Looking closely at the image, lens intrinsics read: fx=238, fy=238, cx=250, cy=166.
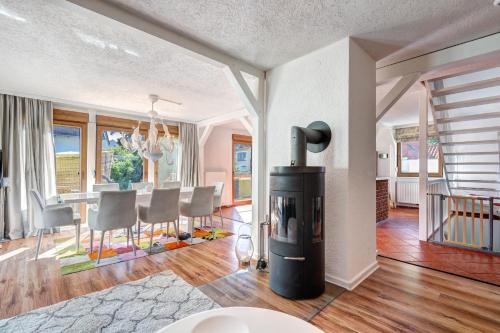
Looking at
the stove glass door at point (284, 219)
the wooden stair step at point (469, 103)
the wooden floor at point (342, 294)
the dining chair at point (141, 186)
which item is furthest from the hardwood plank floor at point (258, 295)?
the wooden stair step at point (469, 103)

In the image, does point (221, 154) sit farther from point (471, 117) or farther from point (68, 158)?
point (471, 117)

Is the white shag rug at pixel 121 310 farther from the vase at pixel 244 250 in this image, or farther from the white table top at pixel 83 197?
the white table top at pixel 83 197

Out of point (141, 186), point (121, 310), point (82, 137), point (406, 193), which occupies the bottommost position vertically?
point (121, 310)

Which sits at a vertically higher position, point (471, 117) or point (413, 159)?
point (471, 117)

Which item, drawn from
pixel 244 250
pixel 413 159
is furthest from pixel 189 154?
pixel 413 159

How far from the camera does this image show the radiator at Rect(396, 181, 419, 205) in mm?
6367

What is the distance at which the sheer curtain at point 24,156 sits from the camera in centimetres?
386

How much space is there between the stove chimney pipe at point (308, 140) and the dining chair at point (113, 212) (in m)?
2.16

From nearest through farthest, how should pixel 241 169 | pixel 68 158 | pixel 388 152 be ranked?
pixel 68 158, pixel 388 152, pixel 241 169

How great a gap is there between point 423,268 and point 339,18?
2.74m

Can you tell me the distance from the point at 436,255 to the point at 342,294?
5.94 feet

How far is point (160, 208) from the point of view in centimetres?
340

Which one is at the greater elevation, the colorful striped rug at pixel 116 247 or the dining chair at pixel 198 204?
the dining chair at pixel 198 204

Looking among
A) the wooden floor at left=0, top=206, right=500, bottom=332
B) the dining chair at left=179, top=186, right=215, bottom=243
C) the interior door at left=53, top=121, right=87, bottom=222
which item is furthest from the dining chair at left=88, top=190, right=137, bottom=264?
the interior door at left=53, top=121, right=87, bottom=222
